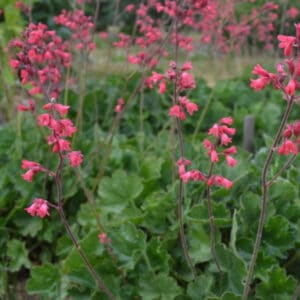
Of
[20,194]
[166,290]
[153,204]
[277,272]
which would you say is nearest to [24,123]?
[20,194]

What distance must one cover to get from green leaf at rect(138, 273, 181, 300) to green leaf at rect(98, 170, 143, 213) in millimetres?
601

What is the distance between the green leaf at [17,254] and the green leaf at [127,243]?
645 millimetres

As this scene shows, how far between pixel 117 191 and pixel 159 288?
0.72 meters

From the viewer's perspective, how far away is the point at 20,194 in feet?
10.5

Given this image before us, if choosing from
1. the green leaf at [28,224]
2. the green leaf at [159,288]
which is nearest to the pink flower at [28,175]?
the green leaf at [159,288]

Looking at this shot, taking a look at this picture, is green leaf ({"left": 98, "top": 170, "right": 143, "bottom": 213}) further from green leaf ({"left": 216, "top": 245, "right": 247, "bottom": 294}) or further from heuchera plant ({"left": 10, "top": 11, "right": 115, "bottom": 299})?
green leaf ({"left": 216, "top": 245, "right": 247, "bottom": 294})

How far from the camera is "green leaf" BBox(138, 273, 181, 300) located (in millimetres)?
2285

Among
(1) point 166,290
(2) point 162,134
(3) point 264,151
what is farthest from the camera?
(2) point 162,134

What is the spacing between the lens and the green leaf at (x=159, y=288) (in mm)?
2285

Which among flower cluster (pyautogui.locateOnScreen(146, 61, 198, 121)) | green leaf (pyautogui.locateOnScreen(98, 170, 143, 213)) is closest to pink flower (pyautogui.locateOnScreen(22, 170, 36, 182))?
flower cluster (pyautogui.locateOnScreen(146, 61, 198, 121))

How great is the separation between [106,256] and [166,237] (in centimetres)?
29

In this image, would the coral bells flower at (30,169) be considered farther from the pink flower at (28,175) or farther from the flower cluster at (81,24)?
the flower cluster at (81,24)

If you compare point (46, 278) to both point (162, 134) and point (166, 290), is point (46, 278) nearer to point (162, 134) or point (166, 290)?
point (166, 290)

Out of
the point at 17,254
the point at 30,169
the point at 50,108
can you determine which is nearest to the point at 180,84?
the point at 50,108
